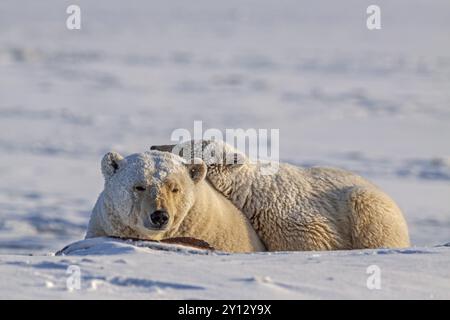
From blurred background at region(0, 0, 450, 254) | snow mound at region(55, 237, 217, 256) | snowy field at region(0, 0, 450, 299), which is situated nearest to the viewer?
snowy field at region(0, 0, 450, 299)

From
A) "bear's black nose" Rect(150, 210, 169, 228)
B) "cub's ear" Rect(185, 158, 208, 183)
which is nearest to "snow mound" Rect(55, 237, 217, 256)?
"bear's black nose" Rect(150, 210, 169, 228)

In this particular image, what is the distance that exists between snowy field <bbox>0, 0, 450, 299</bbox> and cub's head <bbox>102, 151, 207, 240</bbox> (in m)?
0.45

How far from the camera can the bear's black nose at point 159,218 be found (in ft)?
18.5

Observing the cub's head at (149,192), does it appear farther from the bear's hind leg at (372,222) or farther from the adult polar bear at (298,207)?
the bear's hind leg at (372,222)

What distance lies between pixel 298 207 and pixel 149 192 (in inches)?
50.5

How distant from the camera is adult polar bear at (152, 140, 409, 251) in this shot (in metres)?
6.52

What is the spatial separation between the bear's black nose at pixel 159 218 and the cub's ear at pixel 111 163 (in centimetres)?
53

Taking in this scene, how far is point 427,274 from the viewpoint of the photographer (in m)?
4.60

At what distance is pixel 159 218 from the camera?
5.62 metres

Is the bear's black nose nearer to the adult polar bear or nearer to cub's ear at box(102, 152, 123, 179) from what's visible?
cub's ear at box(102, 152, 123, 179)

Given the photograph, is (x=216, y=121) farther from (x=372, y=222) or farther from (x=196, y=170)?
(x=196, y=170)
